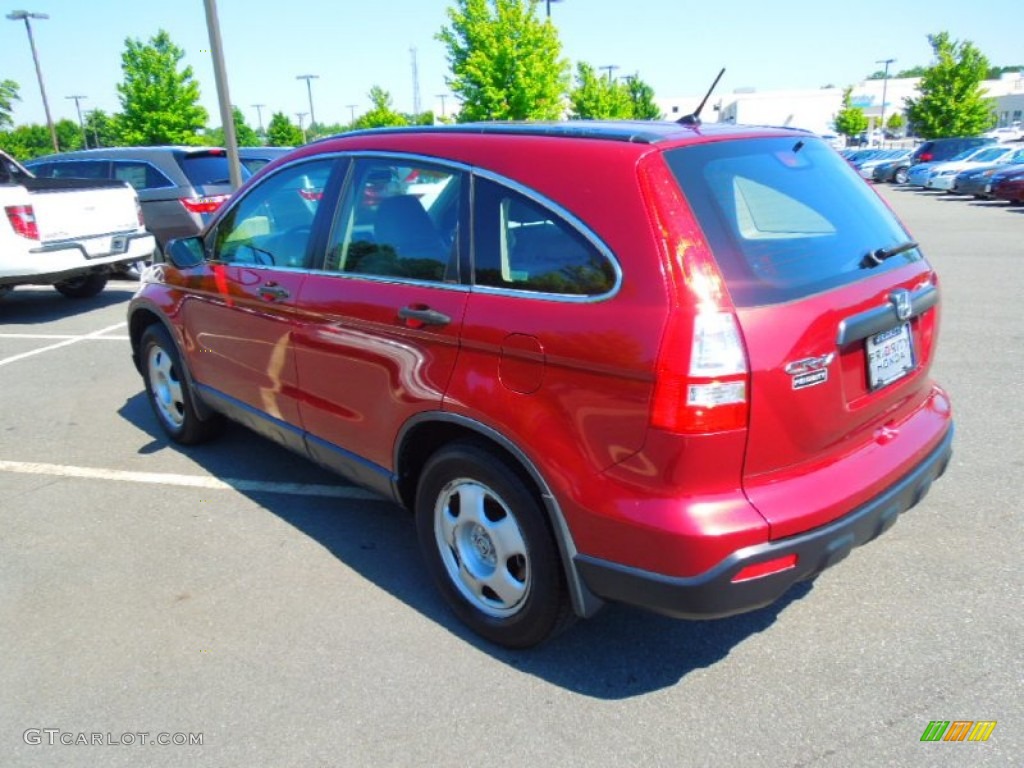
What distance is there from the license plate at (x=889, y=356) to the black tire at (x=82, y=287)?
10.6 meters

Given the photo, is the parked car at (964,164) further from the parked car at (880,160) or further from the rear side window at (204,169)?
the rear side window at (204,169)

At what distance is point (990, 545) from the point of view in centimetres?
338

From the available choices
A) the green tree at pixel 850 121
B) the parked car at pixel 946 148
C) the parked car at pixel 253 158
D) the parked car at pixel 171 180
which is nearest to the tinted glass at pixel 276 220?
the parked car at pixel 171 180

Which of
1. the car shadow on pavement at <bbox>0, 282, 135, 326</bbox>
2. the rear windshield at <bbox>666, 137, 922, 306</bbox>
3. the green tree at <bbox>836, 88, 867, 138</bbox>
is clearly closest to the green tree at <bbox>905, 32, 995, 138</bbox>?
the green tree at <bbox>836, 88, 867, 138</bbox>

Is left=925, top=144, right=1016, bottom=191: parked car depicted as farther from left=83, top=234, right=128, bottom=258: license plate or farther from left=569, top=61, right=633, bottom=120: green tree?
left=83, top=234, right=128, bottom=258: license plate

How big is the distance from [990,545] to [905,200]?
25570 mm

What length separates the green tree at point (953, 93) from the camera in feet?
143

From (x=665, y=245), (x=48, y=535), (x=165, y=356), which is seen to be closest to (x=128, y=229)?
(x=165, y=356)

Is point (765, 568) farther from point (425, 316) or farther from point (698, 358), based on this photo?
point (425, 316)

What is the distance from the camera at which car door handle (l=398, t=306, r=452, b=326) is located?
2.73m

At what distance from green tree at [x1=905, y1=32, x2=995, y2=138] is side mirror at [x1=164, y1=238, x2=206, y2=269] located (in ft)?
164

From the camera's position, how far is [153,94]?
29.3m

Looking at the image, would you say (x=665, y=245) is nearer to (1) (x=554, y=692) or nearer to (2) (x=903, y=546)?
(1) (x=554, y=692)

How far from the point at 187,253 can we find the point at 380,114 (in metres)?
45.8
